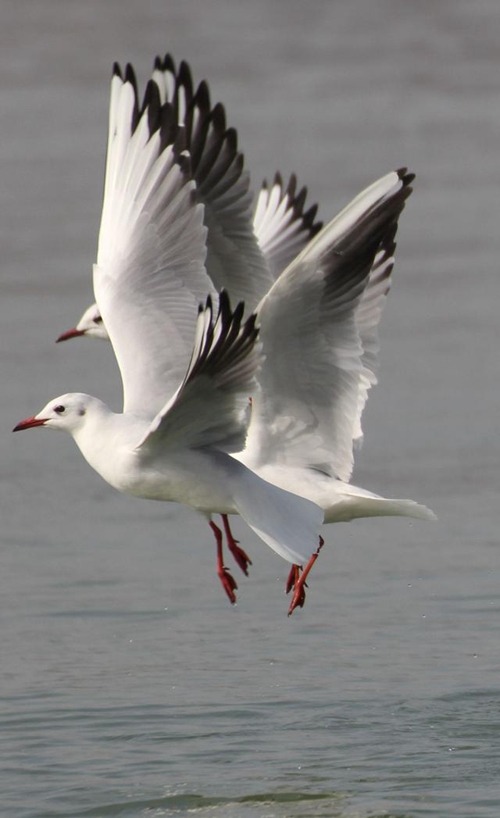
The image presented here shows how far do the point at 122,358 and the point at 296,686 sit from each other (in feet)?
5.28

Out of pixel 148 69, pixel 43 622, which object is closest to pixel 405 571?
pixel 43 622

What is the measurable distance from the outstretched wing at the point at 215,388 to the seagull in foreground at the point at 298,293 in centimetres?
59

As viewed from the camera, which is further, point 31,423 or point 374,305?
point 374,305

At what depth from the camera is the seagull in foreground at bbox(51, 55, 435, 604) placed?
319 inches

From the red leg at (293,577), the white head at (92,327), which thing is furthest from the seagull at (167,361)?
the white head at (92,327)

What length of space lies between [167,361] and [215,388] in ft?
4.26

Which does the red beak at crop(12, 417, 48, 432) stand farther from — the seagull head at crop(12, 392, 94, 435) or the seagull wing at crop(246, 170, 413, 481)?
the seagull wing at crop(246, 170, 413, 481)

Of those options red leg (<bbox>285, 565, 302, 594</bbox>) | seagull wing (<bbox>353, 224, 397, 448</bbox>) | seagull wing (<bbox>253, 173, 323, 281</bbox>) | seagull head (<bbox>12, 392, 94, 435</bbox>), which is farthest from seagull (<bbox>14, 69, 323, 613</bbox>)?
seagull wing (<bbox>253, 173, 323, 281</bbox>)

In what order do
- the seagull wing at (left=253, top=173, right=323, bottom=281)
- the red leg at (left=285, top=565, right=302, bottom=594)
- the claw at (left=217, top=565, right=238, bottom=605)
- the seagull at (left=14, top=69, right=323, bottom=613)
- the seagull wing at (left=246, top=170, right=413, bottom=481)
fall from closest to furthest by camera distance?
the seagull at (left=14, top=69, right=323, bottom=613) < the seagull wing at (left=246, top=170, right=413, bottom=481) < the claw at (left=217, top=565, right=238, bottom=605) < the red leg at (left=285, top=565, right=302, bottom=594) < the seagull wing at (left=253, top=173, right=323, bottom=281)

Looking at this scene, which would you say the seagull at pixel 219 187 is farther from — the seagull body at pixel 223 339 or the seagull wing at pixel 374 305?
the seagull wing at pixel 374 305

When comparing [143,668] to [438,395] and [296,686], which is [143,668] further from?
[438,395]

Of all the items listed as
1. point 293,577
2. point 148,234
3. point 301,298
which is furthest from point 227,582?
point 148,234

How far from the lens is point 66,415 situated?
831 centimetres

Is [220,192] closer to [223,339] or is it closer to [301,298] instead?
[301,298]
